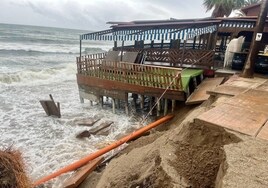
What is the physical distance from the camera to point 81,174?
5234mm

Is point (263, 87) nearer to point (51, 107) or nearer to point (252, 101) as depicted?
point (252, 101)

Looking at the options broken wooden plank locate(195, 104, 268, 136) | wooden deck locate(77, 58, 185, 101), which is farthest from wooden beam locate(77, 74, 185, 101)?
broken wooden plank locate(195, 104, 268, 136)

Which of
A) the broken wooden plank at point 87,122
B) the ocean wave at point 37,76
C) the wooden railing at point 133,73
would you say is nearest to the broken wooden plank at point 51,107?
the broken wooden plank at point 87,122

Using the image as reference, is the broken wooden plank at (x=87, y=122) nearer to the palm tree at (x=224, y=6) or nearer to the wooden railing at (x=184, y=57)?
the wooden railing at (x=184, y=57)

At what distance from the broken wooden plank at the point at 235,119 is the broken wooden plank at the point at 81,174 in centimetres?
281

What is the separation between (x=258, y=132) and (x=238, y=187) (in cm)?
182

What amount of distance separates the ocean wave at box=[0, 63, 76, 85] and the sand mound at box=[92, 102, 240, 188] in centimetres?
1583

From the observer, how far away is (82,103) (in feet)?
41.2

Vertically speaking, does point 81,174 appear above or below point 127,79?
below

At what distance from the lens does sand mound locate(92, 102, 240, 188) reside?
3217 millimetres

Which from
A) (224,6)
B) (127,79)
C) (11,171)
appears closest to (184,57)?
(127,79)

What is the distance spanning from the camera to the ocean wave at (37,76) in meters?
17.6

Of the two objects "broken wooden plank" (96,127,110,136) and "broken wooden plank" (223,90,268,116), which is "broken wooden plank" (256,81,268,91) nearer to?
"broken wooden plank" (223,90,268,116)

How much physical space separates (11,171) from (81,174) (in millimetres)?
1885
